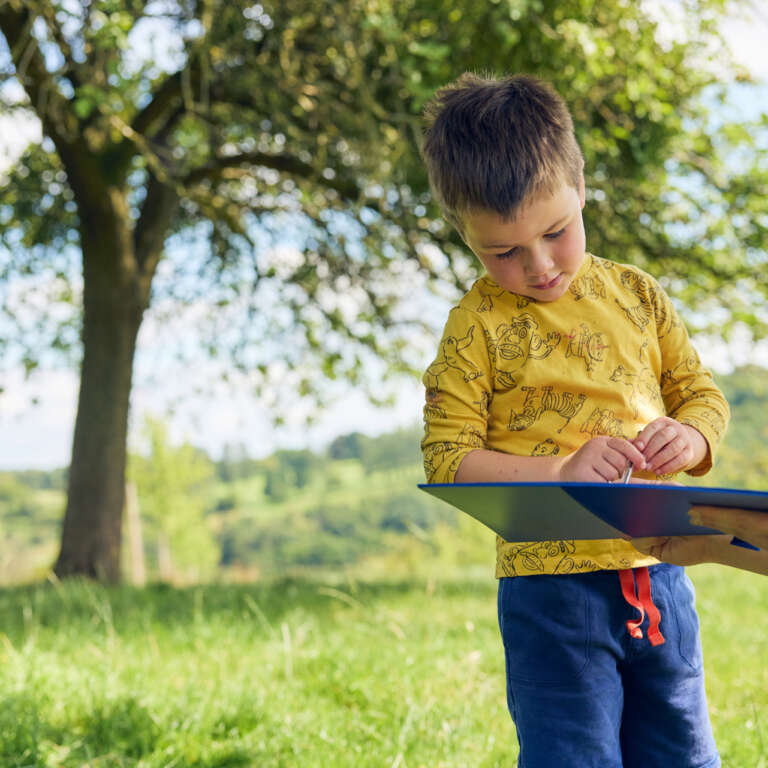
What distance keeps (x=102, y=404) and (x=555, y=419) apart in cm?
645

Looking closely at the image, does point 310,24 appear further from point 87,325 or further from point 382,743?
point 382,743

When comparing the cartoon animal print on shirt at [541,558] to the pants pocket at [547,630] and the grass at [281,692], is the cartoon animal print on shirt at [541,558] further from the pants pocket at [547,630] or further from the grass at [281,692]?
the grass at [281,692]

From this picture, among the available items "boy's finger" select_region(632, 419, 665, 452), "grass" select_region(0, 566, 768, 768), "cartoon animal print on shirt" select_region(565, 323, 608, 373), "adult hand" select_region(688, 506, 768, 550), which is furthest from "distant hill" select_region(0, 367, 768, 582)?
"adult hand" select_region(688, 506, 768, 550)

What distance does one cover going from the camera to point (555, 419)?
1763 mm

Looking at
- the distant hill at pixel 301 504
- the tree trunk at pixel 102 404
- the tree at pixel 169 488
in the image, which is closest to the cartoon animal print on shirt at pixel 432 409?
the tree trunk at pixel 102 404

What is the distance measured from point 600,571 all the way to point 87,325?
→ 6783 millimetres

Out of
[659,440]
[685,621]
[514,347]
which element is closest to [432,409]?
[514,347]

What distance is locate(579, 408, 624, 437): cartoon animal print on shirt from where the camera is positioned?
1.76 meters

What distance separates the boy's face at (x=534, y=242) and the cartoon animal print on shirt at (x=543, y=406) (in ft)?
0.69

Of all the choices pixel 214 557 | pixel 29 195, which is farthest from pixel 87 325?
pixel 214 557

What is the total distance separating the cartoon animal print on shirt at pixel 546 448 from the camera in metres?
1.75

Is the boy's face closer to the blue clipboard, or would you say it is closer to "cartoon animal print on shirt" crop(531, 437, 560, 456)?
"cartoon animal print on shirt" crop(531, 437, 560, 456)

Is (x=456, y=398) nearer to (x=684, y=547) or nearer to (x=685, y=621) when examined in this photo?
(x=684, y=547)

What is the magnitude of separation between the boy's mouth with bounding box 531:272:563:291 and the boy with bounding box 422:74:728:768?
0.5 inches
